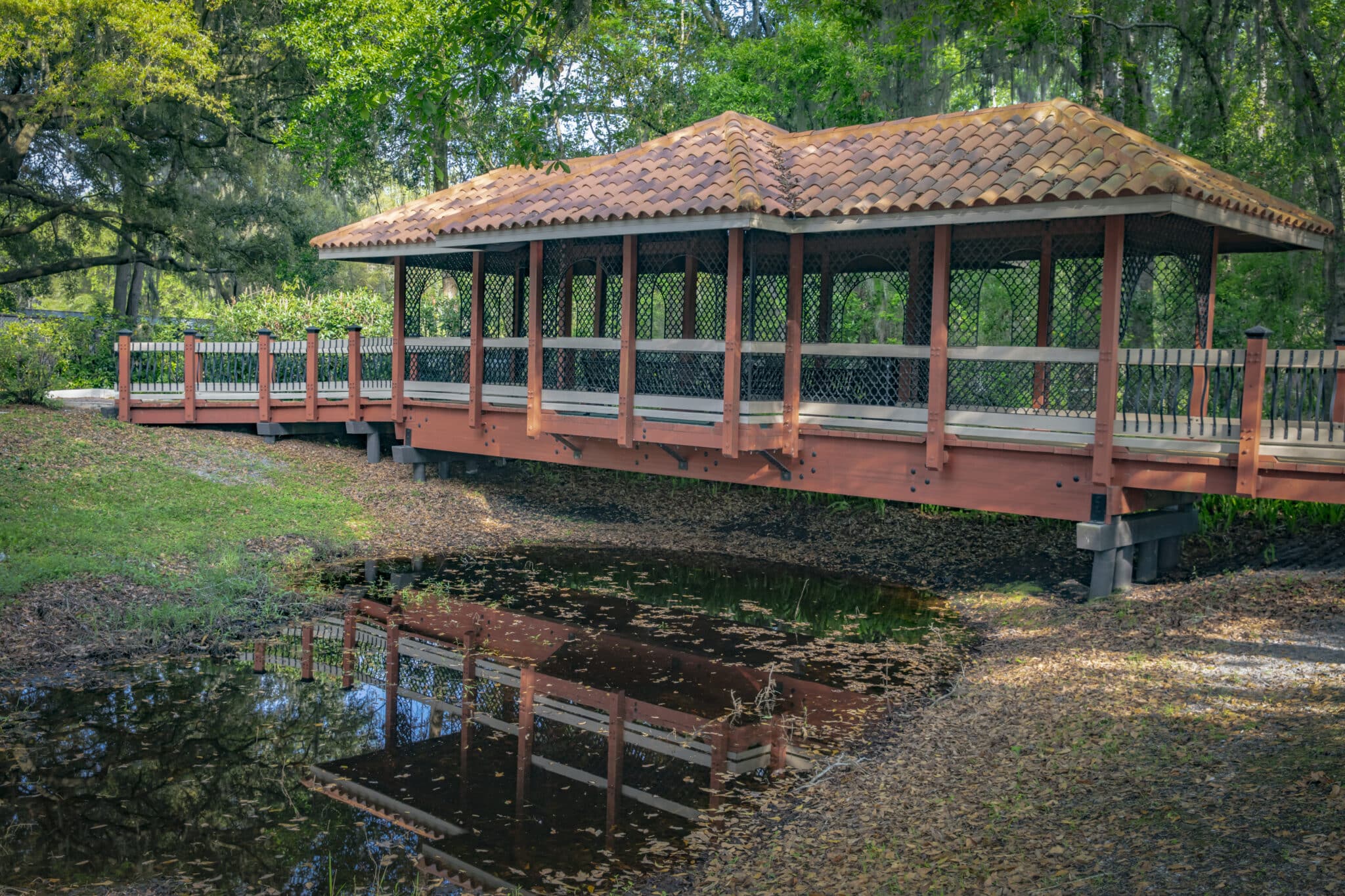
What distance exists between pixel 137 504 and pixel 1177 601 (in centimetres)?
1166

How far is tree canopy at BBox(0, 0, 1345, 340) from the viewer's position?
14.6 meters

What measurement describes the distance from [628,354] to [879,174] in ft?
12.0

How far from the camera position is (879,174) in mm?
12375

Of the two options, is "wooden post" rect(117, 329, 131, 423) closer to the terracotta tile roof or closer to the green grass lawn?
the green grass lawn

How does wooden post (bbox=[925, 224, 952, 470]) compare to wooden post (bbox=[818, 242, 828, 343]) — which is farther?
wooden post (bbox=[818, 242, 828, 343])

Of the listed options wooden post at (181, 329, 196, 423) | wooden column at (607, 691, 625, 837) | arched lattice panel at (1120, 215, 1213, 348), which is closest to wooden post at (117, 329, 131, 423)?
wooden post at (181, 329, 196, 423)

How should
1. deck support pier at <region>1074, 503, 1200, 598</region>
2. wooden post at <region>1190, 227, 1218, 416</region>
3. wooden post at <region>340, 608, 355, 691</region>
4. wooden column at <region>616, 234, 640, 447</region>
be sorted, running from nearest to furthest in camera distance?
wooden post at <region>340, 608, 355, 691</region> → deck support pier at <region>1074, 503, 1200, 598</region> → wooden post at <region>1190, 227, 1218, 416</region> → wooden column at <region>616, 234, 640, 447</region>

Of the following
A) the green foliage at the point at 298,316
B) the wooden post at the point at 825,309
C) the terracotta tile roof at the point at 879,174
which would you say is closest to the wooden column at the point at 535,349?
the terracotta tile roof at the point at 879,174

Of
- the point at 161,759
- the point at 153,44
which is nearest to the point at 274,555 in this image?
the point at 161,759

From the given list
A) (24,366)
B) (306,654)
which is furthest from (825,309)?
(24,366)

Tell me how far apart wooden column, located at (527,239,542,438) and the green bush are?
8.48 metres

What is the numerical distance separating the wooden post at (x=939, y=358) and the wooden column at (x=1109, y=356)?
61.5 inches

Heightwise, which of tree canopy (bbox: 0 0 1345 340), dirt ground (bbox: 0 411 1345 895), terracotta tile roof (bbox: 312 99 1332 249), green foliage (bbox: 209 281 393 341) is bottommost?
dirt ground (bbox: 0 411 1345 895)

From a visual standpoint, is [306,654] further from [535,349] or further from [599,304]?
[599,304]
